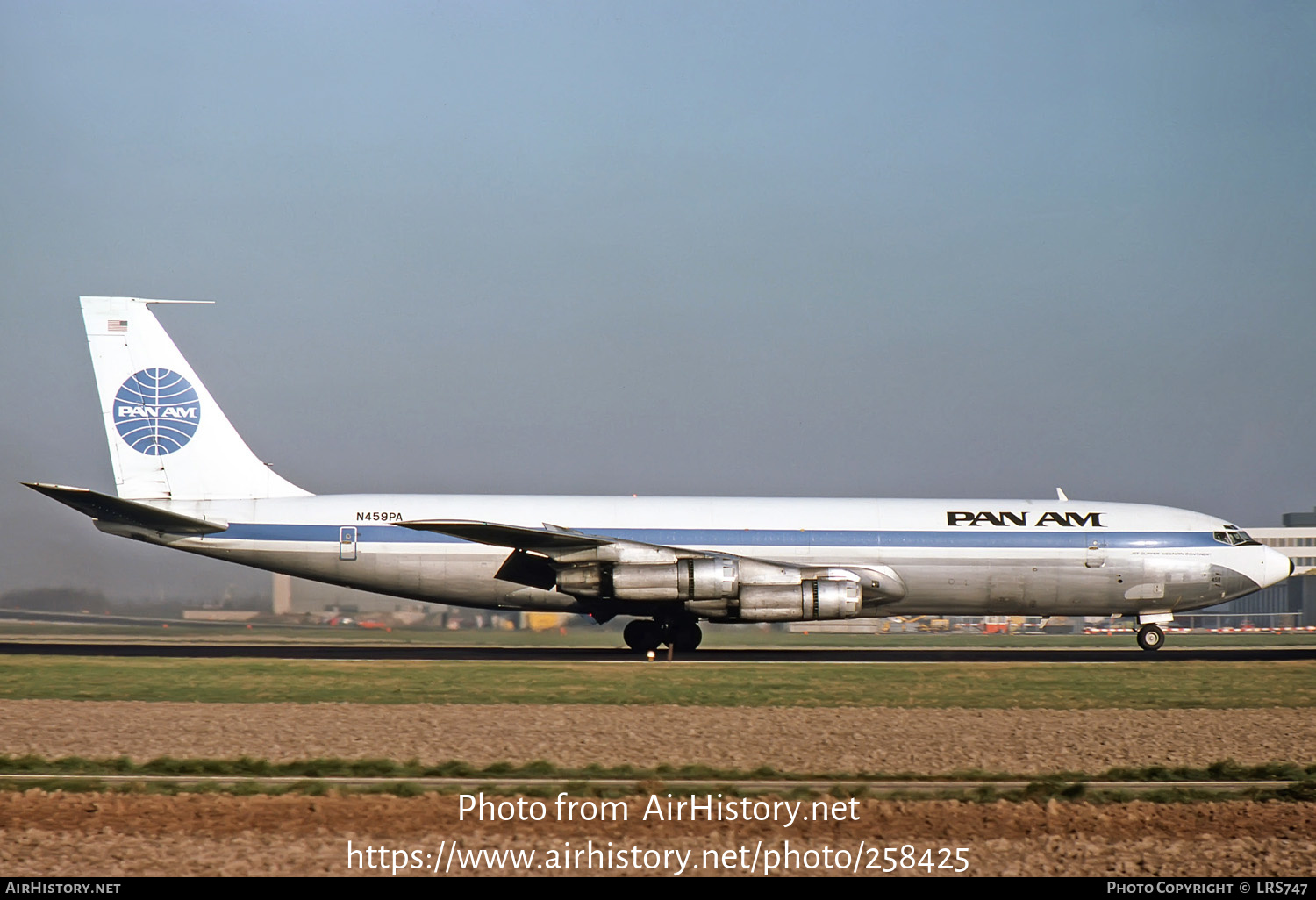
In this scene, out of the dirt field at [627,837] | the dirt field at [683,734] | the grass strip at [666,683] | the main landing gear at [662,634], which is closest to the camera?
the dirt field at [627,837]

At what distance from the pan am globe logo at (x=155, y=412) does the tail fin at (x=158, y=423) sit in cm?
2

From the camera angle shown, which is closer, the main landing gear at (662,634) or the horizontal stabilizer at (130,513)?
the horizontal stabilizer at (130,513)

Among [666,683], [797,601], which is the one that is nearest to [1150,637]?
[797,601]

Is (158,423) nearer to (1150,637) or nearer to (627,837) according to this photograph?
(627,837)

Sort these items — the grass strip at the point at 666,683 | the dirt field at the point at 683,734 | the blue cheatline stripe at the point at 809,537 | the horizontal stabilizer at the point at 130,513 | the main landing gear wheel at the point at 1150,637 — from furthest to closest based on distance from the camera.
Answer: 1. the main landing gear wheel at the point at 1150,637
2. the blue cheatline stripe at the point at 809,537
3. the horizontal stabilizer at the point at 130,513
4. the grass strip at the point at 666,683
5. the dirt field at the point at 683,734

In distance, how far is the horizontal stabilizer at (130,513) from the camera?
2553cm

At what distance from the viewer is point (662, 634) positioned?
94.0ft

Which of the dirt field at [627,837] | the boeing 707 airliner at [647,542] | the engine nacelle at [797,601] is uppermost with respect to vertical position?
the boeing 707 airliner at [647,542]

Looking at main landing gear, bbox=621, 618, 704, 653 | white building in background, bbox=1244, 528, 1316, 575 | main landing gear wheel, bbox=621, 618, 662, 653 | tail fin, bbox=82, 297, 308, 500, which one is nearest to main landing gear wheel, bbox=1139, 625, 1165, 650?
main landing gear, bbox=621, 618, 704, 653

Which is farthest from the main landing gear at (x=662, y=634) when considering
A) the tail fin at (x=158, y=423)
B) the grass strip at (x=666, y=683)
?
the tail fin at (x=158, y=423)

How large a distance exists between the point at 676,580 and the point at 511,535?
3.87m

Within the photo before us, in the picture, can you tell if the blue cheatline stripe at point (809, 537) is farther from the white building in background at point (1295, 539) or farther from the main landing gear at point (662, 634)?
the white building in background at point (1295, 539)

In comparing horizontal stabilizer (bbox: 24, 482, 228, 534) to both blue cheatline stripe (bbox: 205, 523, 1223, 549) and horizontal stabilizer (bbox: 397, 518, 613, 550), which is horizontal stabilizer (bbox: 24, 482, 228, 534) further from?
horizontal stabilizer (bbox: 397, 518, 613, 550)
